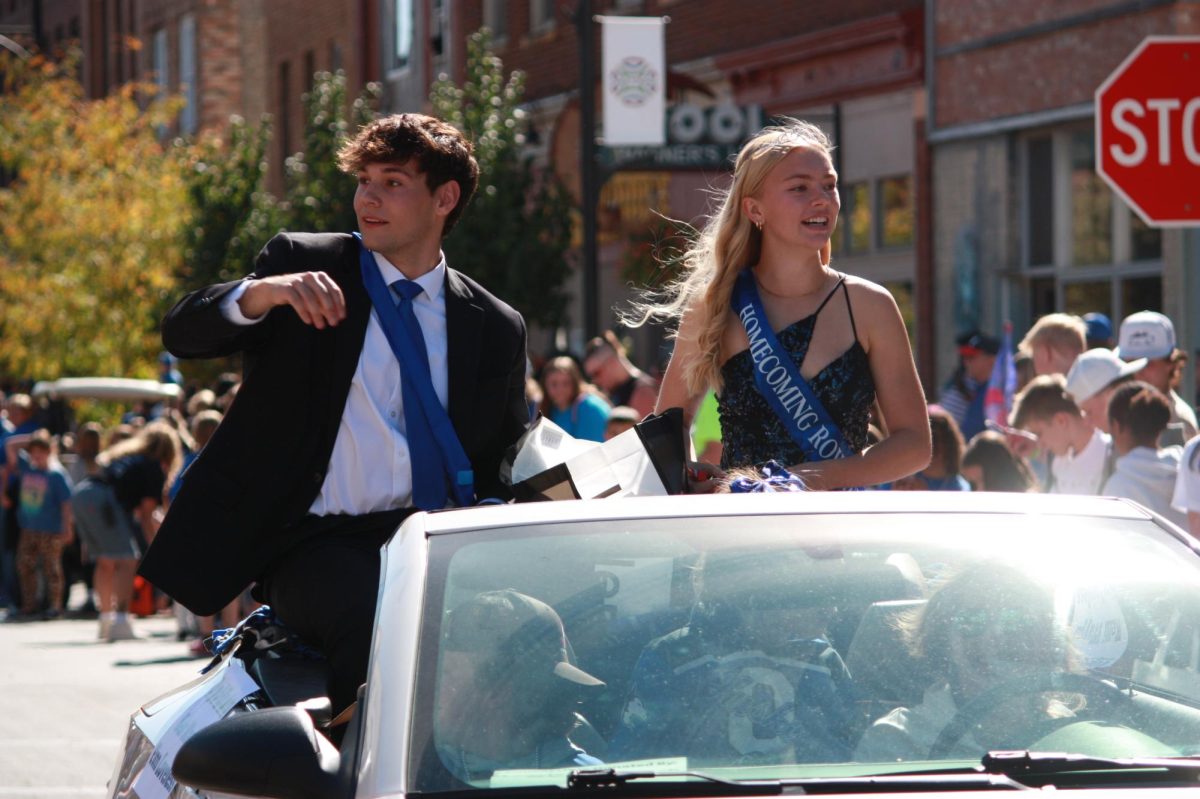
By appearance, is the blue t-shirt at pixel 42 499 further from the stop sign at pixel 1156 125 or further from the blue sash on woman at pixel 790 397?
the blue sash on woman at pixel 790 397

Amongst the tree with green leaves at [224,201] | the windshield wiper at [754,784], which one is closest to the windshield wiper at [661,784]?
the windshield wiper at [754,784]

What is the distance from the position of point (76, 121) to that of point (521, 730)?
34.6 metres

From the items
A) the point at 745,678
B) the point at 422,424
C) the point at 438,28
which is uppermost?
the point at 438,28

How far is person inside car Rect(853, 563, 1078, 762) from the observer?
3.28 metres

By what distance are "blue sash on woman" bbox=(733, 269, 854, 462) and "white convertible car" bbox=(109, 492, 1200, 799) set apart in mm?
1187

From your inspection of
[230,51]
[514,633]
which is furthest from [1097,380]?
[230,51]

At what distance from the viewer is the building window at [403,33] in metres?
35.0

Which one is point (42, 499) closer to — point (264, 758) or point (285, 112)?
point (264, 758)

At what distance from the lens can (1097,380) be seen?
918cm

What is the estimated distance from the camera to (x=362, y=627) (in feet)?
13.8

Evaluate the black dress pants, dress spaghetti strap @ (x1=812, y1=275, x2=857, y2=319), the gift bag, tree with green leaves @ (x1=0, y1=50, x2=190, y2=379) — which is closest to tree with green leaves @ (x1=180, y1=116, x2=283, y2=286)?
tree with green leaves @ (x1=0, y1=50, x2=190, y2=379)

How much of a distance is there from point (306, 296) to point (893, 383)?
156cm

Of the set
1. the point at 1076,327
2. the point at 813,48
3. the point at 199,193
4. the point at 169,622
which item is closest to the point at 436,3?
the point at 199,193

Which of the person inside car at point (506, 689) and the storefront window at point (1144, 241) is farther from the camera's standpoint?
the storefront window at point (1144, 241)
